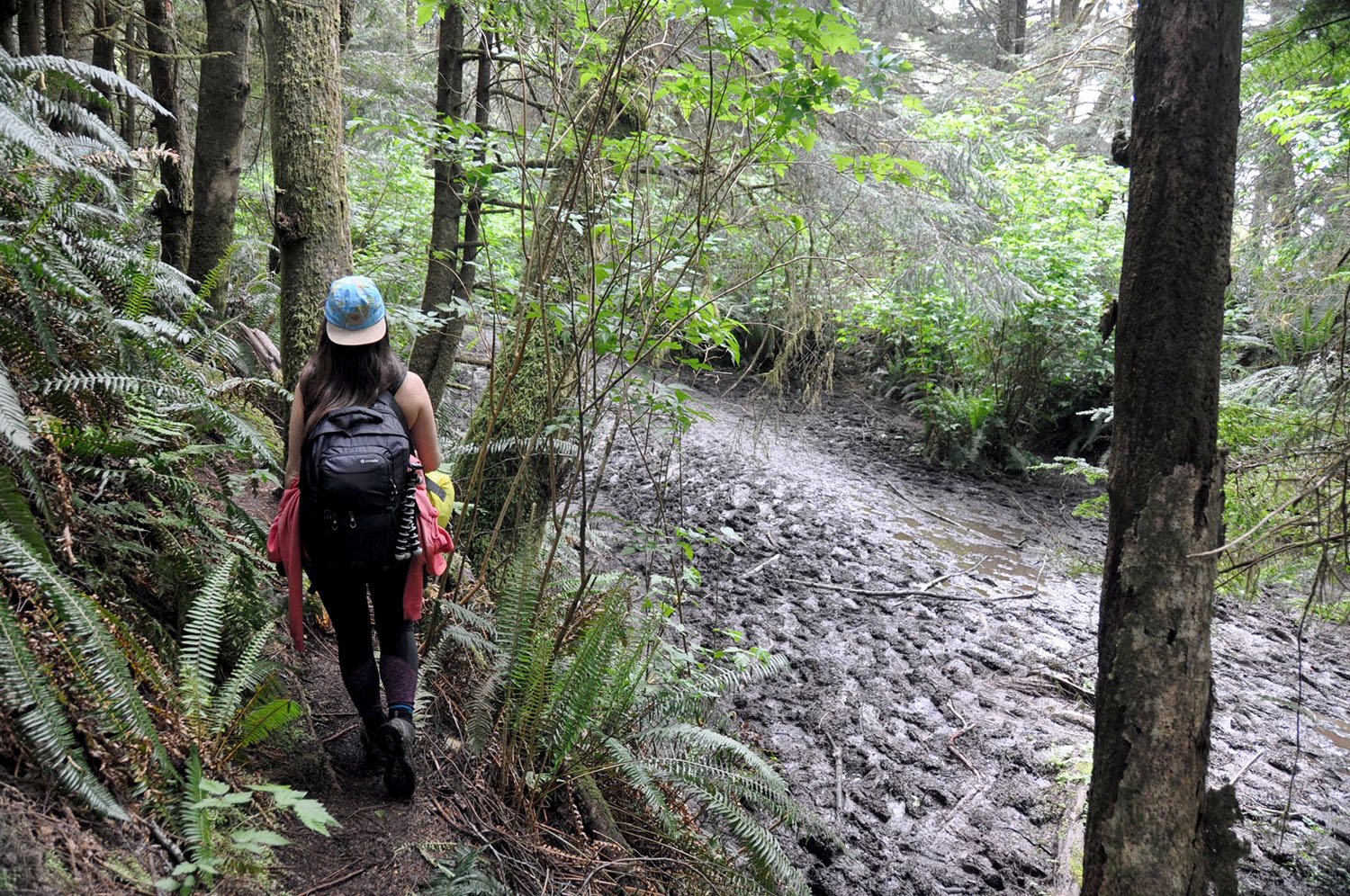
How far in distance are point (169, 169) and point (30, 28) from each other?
3.68 ft

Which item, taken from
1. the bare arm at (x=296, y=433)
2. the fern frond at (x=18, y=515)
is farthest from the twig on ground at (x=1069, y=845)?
the fern frond at (x=18, y=515)

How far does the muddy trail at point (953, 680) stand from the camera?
172 inches

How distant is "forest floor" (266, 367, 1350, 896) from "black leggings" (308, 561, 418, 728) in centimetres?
34

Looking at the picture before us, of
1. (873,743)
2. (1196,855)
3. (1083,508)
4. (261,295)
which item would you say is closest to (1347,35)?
(1083,508)

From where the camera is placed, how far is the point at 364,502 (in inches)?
104

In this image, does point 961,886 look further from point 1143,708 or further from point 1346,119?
point 1346,119

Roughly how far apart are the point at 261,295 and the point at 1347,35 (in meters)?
7.63

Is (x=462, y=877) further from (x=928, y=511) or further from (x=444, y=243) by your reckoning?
(x=928, y=511)

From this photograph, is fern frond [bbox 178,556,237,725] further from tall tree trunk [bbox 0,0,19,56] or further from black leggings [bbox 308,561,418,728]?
tall tree trunk [bbox 0,0,19,56]

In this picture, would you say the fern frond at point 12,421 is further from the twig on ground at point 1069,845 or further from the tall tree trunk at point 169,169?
the twig on ground at point 1069,845

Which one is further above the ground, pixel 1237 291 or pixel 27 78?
pixel 27 78

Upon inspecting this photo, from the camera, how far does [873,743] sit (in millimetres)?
5410

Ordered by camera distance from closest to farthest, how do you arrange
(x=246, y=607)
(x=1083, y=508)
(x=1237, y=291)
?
(x=246, y=607) → (x=1083, y=508) → (x=1237, y=291)

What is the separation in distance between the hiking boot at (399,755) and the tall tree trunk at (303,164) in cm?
204
